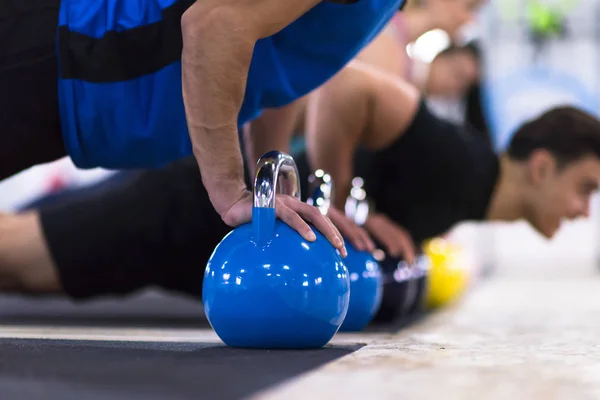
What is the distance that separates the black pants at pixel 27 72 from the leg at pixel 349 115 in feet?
3.52

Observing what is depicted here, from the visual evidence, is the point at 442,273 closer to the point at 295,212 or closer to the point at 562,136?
the point at 562,136

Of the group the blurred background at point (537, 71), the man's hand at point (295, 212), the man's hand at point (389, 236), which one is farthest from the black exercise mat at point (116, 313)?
the blurred background at point (537, 71)

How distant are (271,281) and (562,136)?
5.75 feet

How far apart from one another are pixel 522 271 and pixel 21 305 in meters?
6.14

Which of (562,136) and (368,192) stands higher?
(562,136)

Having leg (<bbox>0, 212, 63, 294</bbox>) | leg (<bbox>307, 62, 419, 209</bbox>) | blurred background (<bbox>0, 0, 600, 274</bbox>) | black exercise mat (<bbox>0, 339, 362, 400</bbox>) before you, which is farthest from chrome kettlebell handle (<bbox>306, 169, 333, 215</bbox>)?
blurred background (<bbox>0, 0, 600, 274</bbox>)

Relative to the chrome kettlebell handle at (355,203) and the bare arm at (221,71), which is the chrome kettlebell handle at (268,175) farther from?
the chrome kettlebell handle at (355,203)

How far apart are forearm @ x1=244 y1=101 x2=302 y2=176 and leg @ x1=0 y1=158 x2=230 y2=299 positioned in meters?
0.43

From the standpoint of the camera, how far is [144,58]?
1673 millimetres

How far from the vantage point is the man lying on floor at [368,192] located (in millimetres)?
2652

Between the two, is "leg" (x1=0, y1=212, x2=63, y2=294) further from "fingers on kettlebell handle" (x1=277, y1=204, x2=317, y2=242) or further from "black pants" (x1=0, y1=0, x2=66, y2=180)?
"fingers on kettlebell handle" (x1=277, y1=204, x2=317, y2=242)

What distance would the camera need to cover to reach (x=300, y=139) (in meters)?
3.40

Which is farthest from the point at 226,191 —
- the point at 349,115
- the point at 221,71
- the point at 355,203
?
the point at 349,115

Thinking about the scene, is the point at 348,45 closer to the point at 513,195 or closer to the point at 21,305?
the point at 513,195
